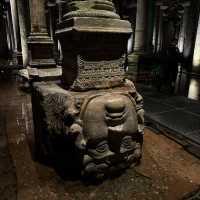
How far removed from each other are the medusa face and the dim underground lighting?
174 inches

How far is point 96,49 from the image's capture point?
90.6 inches

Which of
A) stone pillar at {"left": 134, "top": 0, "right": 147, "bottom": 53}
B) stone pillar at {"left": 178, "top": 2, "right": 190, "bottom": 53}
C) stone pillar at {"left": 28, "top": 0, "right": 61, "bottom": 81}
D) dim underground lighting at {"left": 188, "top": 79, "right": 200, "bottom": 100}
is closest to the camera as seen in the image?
stone pillar at {"left": 28, "top": 0, "right": 61, "bottom": 81}

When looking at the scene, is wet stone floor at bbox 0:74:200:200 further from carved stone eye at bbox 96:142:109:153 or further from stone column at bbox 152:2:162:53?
stone column at bbox 152:2:162:53

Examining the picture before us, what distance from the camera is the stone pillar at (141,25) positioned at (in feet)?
27.6

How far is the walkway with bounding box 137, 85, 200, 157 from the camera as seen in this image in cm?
326

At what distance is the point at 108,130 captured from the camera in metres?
2.13

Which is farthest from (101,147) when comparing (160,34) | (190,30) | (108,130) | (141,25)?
(160,34)

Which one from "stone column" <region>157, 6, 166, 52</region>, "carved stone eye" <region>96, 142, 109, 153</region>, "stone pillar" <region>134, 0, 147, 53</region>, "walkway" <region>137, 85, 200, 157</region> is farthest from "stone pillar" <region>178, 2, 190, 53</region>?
"carved stone eye" <region>96, 142, 109, 153</region>

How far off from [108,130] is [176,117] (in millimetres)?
2631

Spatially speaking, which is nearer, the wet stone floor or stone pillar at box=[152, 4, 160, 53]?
the wet stone floor

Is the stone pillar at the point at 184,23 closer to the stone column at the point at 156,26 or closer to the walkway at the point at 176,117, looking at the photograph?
the stone column at the point at 156,26

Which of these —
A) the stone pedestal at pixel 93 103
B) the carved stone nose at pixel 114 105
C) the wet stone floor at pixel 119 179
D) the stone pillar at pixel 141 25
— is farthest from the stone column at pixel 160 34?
the carved stone nose at pixel 114 105

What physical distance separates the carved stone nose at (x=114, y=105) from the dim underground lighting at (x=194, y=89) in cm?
456

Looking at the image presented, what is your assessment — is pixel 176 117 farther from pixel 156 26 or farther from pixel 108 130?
pixel 156 26
